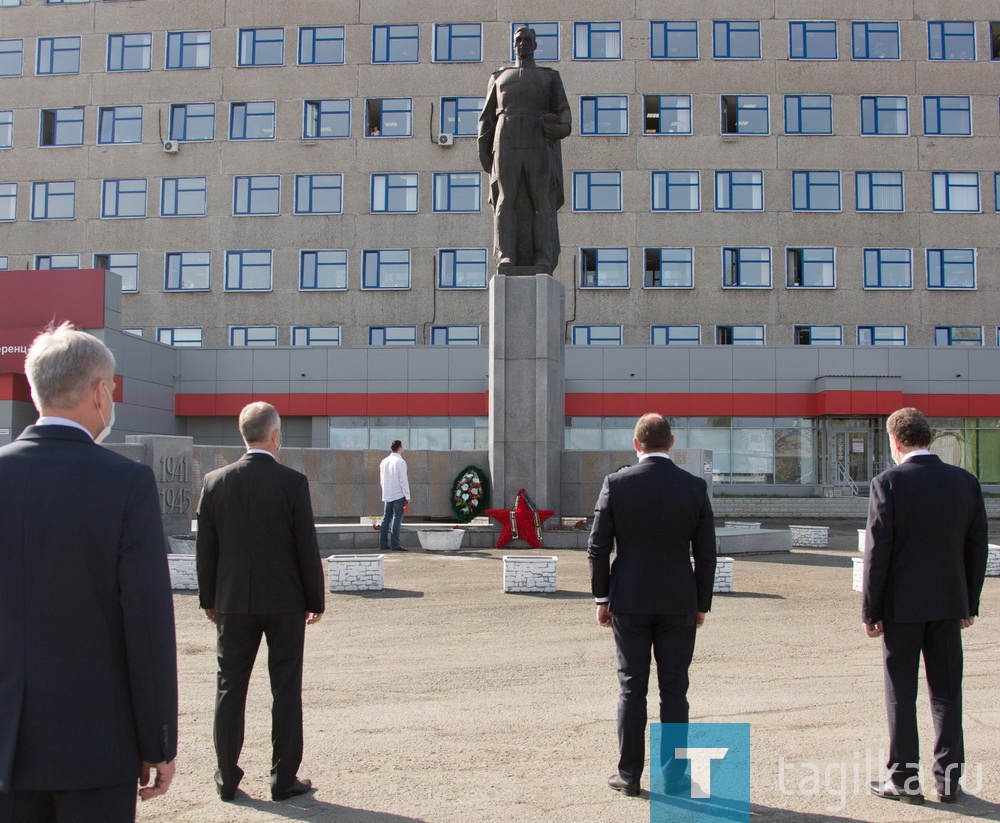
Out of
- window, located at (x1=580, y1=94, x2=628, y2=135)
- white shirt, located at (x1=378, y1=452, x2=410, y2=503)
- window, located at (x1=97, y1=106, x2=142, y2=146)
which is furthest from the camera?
window, located at (x1=97, y1=106, x2=142, y2=146)

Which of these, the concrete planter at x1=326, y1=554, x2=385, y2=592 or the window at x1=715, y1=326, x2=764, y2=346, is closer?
the concrete planter at x1=326, y1=554, x2=385, y2=592

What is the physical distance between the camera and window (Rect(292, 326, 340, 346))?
125ft

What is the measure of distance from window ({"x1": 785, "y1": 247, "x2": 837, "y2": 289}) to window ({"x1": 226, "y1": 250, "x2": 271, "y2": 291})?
65.5 ft

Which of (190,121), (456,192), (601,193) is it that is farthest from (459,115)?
(190,121)

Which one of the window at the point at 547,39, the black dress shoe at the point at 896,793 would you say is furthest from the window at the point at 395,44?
the black dress shoe at the point at 896,793

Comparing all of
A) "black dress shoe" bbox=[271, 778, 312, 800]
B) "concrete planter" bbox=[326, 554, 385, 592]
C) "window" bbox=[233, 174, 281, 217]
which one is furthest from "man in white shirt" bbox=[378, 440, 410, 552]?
"window" bbox=[233, 174, 281, 217]

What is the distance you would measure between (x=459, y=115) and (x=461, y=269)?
592 cm

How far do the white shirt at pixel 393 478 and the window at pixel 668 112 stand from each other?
26.5 metres

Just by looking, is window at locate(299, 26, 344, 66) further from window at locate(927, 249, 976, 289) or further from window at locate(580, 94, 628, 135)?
window at locate(927, 249, 976, 289)

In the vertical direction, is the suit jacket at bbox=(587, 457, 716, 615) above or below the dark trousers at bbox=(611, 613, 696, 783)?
above

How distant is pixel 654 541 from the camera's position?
15.8 ft

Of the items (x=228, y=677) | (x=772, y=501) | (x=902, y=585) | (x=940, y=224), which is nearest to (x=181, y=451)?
(x=228, y=677)
